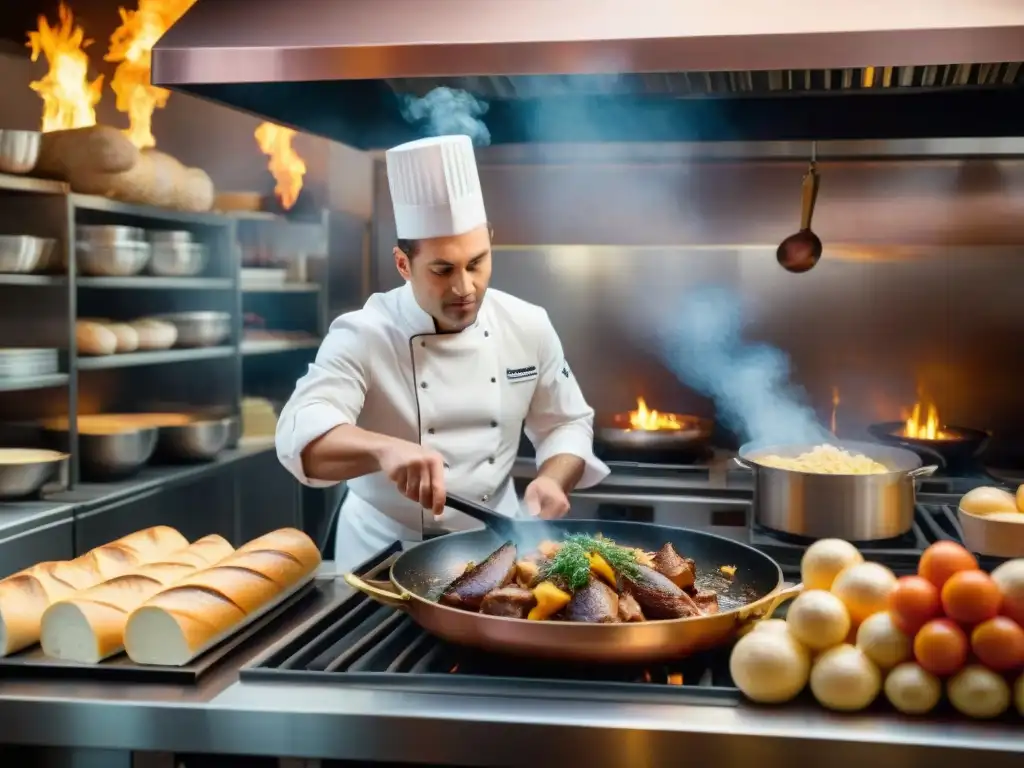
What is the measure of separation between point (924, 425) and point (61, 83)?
3.72m

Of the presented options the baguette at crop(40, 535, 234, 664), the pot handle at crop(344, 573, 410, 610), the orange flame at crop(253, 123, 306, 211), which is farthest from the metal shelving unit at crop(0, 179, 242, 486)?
the pot handle at crop(344, 573, 410, 610)

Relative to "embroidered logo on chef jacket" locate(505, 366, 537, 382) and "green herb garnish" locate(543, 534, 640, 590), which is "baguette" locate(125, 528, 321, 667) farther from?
"embroidered logo on chef jacket" locate(505, 366, 537, 382)

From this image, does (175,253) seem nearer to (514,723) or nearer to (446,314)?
(446,314)

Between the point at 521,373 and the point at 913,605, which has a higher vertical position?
the point at 521,373

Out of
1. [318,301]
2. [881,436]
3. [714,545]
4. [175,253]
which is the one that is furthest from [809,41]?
[318,301]

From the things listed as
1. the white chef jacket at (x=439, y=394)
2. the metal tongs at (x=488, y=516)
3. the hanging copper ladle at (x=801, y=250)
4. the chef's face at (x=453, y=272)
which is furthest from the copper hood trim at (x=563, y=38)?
the hanging copper ladle at (x=801, y=250)

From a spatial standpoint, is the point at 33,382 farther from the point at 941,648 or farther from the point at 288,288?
the point at 941,648

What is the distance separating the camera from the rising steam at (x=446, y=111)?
2.63 metres

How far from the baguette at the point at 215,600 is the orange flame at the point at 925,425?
8.26ft

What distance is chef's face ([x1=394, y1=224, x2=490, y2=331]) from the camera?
7.33 ft

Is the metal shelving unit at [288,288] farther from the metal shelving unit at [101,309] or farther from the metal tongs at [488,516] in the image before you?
the metal tongs at [488,516]

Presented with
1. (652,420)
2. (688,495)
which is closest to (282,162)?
(652,420)

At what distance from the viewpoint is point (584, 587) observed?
1529 millimetres

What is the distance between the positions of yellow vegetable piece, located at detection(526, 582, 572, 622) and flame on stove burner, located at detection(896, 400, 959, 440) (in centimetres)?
243
